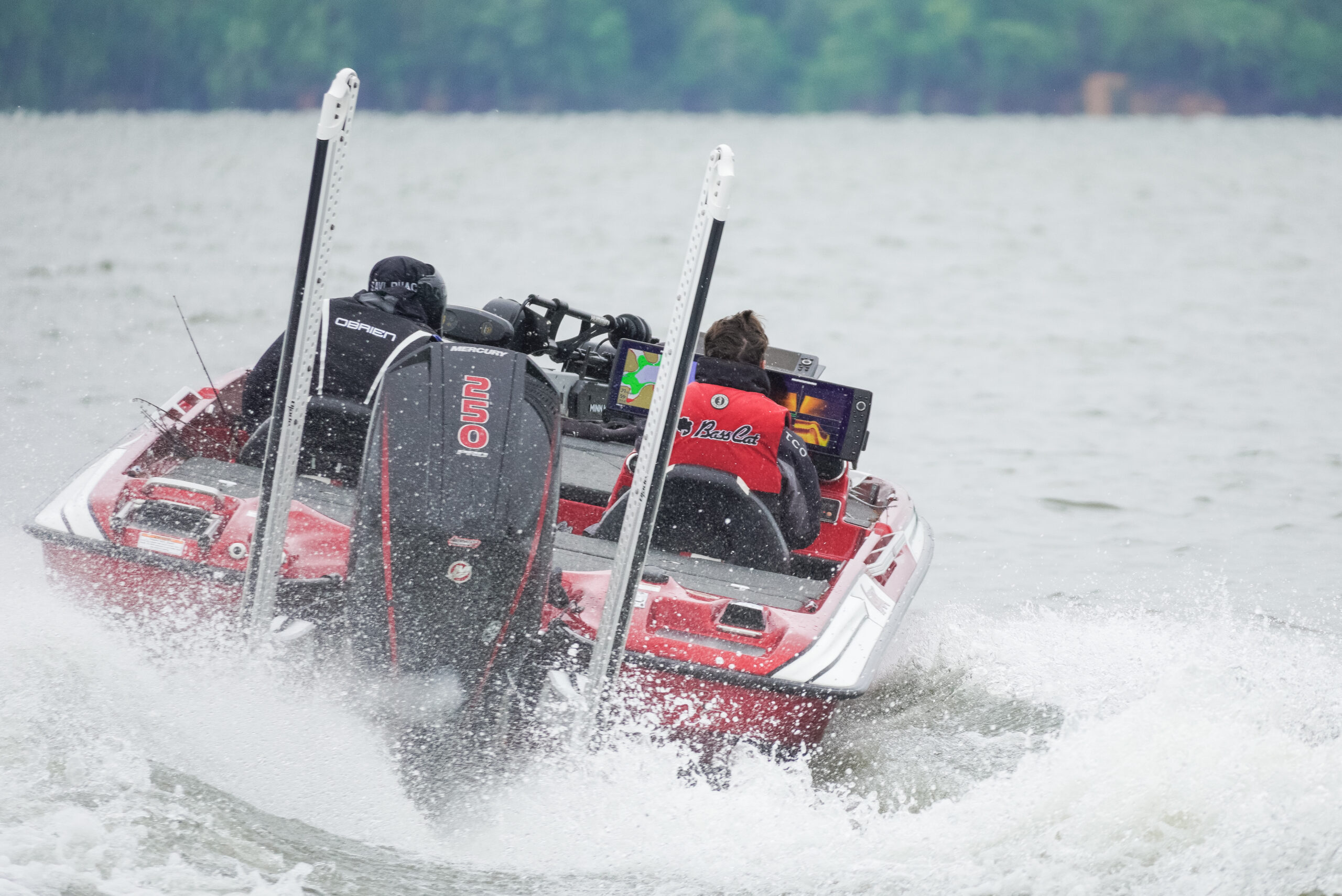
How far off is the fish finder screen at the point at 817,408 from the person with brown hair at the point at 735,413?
1.98 ft

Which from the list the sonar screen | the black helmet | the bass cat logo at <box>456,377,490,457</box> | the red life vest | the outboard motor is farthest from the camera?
the sonar screen

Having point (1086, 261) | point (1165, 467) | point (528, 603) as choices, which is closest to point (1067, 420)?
point (1165, 467)

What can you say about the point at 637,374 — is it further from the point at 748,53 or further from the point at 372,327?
the point at 748,53

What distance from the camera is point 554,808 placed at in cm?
432

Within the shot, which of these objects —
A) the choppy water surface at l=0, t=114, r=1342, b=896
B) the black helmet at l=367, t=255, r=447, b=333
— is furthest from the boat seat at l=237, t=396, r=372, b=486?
the choppy water surface at l=0, t=114, r=1342, b=896

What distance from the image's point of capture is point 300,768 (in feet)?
14.4

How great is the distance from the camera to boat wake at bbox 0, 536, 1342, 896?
412 cm

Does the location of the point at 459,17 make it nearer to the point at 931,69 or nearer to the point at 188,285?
the point at 931,69

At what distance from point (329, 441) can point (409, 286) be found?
→ 1.96ft

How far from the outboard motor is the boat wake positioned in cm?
23

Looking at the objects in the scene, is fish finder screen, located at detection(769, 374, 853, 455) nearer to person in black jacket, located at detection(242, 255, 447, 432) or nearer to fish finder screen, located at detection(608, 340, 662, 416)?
fish finder screen, located at detection(608, 340, 662, 416)

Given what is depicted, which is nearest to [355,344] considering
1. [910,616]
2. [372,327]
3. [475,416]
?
[372,327]

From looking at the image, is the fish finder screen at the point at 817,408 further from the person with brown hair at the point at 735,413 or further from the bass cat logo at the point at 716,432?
the bass cat logo at the point at 716,432

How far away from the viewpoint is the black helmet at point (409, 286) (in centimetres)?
526
